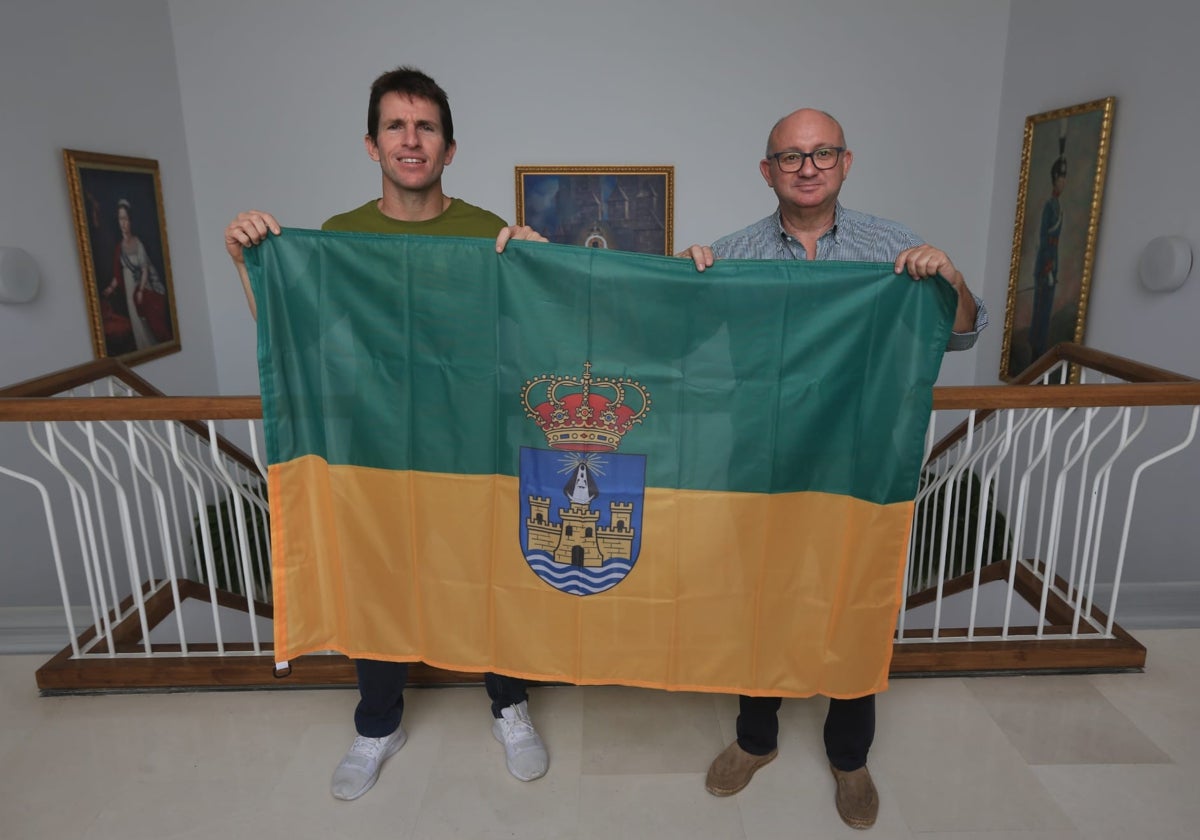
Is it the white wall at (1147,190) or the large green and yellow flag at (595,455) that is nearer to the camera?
the large green and yellow flag at (595,455)

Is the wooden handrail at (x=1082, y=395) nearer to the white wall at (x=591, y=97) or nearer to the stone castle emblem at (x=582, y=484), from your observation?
the stone castle emblem at (x=582, y=484)

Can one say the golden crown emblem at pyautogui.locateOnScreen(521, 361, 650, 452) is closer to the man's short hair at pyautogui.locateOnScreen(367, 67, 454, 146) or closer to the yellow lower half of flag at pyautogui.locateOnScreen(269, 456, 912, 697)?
the yellow lower half of flag at pyautogui.locateOnScreen(269, 456, 912, 697)

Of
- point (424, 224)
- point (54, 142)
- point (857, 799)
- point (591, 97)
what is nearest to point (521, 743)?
point (857, 799)

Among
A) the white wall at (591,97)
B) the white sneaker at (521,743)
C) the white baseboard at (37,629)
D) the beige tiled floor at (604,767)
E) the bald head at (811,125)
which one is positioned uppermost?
the white wall at (591,97)

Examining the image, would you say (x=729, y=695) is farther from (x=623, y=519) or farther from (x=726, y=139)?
(x=726, y=139)

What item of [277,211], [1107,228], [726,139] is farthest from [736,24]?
[277,211]

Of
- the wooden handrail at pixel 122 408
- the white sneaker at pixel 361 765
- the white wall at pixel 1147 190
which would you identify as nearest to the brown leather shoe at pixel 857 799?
the white sneaker at pixel 361 765

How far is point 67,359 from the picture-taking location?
403 cm

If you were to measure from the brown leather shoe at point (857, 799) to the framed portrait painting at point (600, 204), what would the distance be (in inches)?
143

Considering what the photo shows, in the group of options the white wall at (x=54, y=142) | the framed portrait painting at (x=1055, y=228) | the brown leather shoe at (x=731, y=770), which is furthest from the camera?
the framed portrait painting at (x=1055, y=228)

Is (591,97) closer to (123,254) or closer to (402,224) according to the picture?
(123,254)

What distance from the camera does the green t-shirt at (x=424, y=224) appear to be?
75.1 inches

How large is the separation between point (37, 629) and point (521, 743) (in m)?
1.76

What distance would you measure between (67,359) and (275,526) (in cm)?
298
